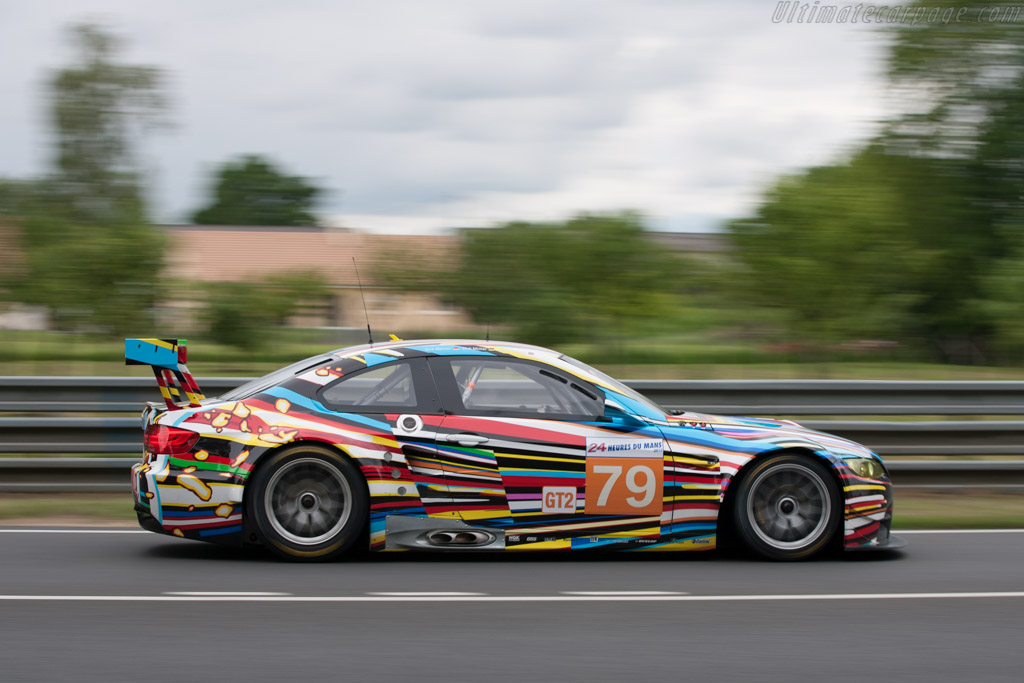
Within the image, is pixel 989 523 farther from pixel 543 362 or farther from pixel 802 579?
pixel 543 362

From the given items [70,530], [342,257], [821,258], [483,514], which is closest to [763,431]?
[483,514]

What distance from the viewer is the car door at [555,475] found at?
6.12 metres

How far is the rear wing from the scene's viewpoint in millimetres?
6414

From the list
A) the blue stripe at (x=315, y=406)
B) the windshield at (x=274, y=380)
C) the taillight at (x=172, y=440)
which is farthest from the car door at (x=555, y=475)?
the taillight at (x=172, y=440)

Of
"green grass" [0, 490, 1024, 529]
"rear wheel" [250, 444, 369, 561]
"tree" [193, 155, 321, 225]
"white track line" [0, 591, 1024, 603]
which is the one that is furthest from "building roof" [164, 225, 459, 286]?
"tree" [193, 155, 321, 225]

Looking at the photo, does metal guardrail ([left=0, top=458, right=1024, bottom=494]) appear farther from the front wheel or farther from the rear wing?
the front wheel

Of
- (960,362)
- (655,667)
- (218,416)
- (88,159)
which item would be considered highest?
(88,159)

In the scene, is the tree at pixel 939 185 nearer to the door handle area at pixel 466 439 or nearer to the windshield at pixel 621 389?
the windshield at pixel 621 389

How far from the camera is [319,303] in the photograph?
1805 centimetres

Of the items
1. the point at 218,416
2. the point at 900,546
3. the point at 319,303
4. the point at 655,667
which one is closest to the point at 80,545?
the point at 218,416

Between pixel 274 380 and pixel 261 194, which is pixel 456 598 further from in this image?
pixel 261 194

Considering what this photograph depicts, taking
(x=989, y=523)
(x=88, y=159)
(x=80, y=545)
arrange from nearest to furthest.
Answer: (x=80, y=545) → (x=989, y=523) → (x=88, y=159)

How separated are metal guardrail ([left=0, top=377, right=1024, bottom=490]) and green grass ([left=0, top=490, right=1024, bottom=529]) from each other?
0.40 feet

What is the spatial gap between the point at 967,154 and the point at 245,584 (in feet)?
60.1
